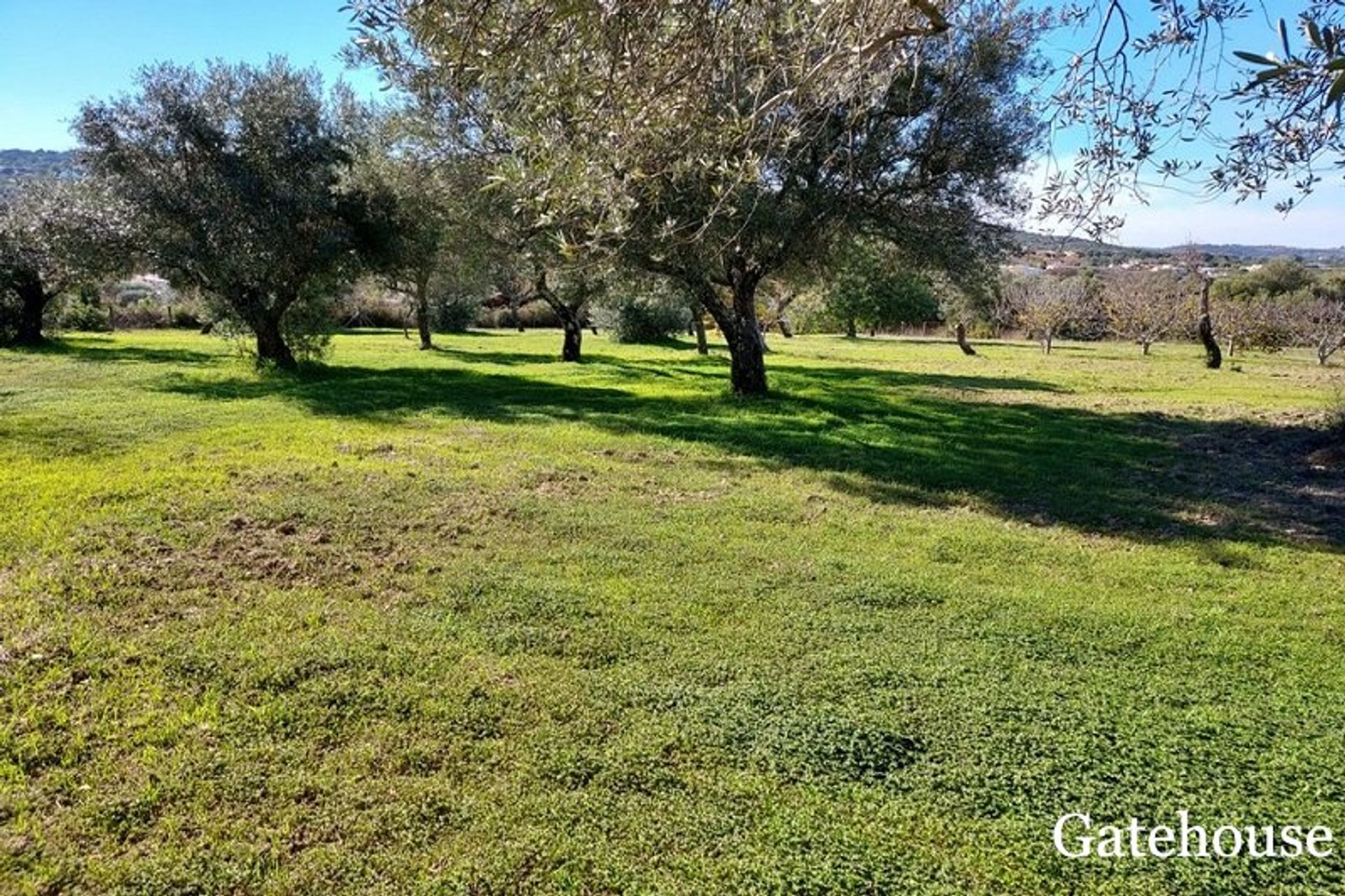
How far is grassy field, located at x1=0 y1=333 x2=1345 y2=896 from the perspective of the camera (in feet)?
9.87

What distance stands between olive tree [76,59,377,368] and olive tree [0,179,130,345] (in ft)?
2.57

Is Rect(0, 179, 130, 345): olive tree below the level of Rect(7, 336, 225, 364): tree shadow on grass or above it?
above

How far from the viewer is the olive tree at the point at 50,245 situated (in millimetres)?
17125

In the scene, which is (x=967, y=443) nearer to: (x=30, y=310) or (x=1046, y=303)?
(x=30, y=310)

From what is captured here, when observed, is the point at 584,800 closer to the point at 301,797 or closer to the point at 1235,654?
the point at 301,797

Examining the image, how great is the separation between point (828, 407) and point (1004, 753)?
37.7 ft

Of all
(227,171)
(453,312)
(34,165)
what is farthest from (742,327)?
(34,165)

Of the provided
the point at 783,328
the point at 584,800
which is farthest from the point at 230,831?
the point at 783,328

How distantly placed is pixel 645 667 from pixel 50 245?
20.0m

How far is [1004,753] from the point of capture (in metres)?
3.64

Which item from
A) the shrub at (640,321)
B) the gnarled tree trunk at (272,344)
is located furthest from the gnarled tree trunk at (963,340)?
the gnarled tree trunk at (272,344)

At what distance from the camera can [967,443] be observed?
11.7 metres

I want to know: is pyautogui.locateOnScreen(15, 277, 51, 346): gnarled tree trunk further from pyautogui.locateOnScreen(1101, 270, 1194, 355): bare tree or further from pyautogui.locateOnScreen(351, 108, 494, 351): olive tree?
pyautogui.locateOnScreen(1101, 270, 1194, 355): bare tree

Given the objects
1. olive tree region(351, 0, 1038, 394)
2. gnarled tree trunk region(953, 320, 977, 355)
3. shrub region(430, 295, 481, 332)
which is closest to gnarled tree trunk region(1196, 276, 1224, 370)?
gnarled tree trunk region(953, 320, 977, 355)
